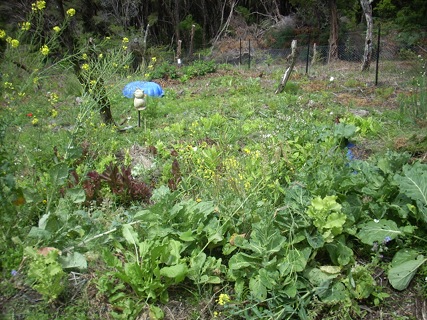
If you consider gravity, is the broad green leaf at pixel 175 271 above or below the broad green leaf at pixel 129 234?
below

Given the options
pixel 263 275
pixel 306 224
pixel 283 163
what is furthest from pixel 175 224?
pixel 283 163

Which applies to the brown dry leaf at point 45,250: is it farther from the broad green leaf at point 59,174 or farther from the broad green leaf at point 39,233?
the broad green leaf at point 59,174

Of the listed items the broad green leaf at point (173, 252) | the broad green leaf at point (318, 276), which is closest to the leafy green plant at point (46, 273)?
the broad green leaf at point (173, 252)

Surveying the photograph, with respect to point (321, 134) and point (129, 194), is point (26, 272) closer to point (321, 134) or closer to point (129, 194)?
Answer: point (129, 194)

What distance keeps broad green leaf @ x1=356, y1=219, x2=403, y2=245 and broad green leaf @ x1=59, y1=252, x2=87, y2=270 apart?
5.44 ft

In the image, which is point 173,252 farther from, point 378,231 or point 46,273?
point 378,231

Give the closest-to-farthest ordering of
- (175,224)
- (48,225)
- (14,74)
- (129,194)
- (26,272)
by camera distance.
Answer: (26,272), (48,225), (175,224), (14,74), (129,194)

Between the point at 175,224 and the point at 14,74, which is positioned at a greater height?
the point at 14,74

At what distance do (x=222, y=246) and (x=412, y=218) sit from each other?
1.24 metres

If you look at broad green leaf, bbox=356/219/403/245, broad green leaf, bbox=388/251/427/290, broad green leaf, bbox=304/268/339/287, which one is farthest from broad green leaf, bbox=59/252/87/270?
broad green leaf, bbox=388/251/427/290

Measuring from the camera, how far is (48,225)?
2340 mm

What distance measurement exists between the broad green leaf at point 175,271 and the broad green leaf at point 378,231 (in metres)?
1.12

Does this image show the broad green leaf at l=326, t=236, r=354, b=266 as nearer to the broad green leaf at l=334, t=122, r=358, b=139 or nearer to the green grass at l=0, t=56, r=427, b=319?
the green grass at l=0, t=56, r=427, b=319

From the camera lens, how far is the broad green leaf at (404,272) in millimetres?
2400
